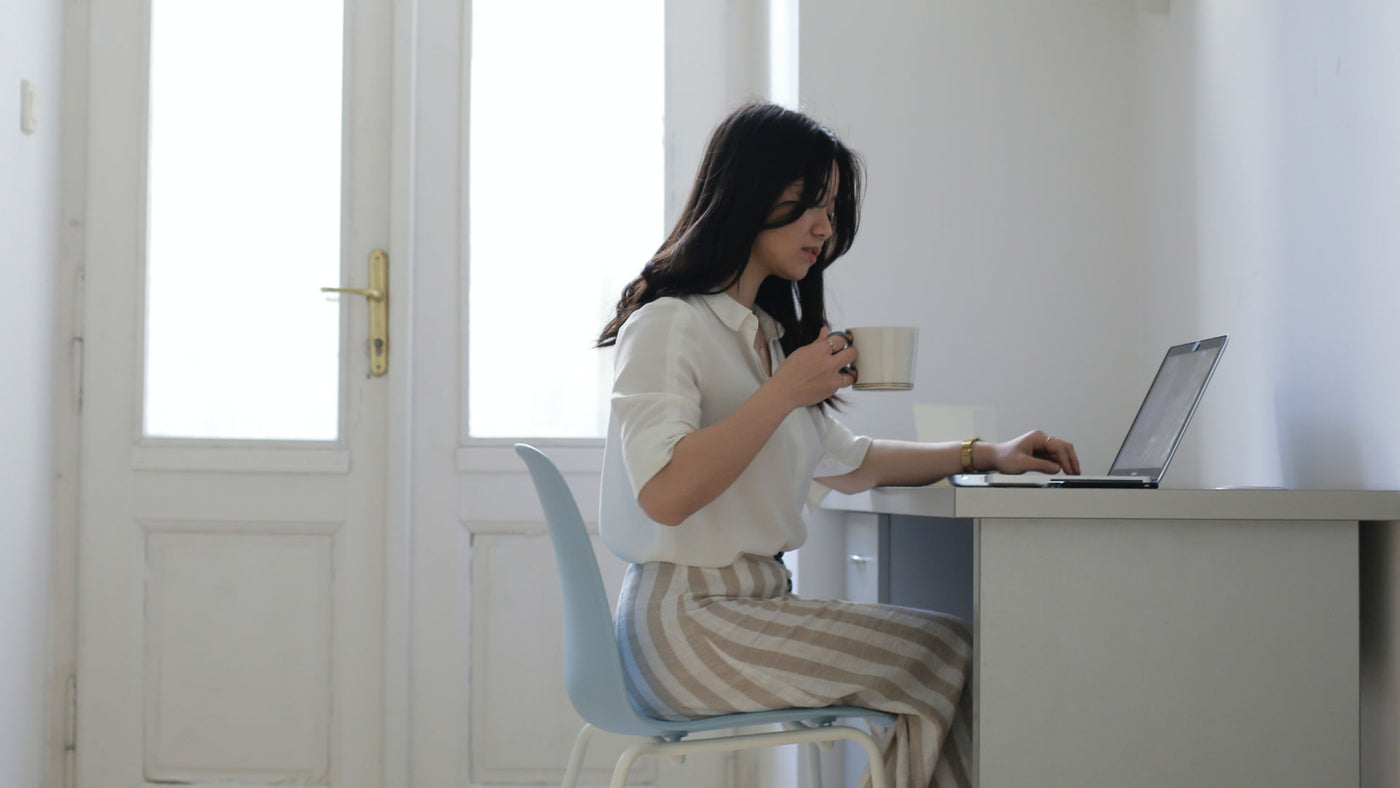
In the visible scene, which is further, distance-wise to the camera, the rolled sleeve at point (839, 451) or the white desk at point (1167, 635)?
the rolled sleeve at point (839, 451)

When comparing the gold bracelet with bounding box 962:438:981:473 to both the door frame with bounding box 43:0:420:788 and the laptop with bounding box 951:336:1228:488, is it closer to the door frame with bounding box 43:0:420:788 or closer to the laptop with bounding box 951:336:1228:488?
the laptop with bounding box 951:336:1228:488

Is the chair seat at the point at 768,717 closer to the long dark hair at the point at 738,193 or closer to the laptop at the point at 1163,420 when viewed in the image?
the laptop at the point at 1163,420

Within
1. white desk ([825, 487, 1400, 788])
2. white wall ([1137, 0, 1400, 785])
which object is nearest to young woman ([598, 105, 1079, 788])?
white desk ([825, 487, 1400, 788])

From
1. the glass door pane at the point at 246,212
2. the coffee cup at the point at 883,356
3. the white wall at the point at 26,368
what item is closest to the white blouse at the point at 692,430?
the coffee cup at the point at 883,356

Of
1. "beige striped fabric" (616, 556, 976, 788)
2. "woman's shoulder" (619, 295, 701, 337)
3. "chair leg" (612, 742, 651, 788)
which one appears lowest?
"chair leg" (612, 742, 651, 788)

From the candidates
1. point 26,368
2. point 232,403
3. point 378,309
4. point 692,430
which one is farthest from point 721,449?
point 26,368

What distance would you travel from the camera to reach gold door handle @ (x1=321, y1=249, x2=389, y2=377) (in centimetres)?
223

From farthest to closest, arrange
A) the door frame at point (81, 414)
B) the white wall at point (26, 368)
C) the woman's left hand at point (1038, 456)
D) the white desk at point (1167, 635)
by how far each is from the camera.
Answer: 1. the door frame at point (81, 414)
2. the white wall at point (26, 368)
3. the woman's left hand at point (1038, 456)
4. the white desk at point (1167, 635)

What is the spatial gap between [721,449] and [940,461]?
461 mm

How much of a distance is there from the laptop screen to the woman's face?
0.45 m

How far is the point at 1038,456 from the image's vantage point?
1.38m

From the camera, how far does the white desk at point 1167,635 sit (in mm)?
1012

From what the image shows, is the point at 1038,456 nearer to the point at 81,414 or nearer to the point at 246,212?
the point at 246,212

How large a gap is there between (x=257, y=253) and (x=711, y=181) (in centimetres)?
137
